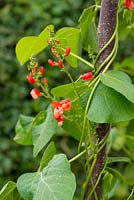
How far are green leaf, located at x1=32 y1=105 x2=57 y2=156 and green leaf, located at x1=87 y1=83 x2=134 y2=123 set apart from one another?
10 cm

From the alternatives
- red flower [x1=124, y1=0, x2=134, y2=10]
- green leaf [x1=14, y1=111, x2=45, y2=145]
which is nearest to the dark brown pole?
red flower [x1=124, y1=0, x2=134, y2=10]

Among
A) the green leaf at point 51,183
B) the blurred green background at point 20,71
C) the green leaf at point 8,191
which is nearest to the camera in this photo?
the green leaf at point 51,183

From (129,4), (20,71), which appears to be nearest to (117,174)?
(129,4)

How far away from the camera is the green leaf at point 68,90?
0.86 m

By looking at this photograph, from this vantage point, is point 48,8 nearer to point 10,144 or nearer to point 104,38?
point 10,144

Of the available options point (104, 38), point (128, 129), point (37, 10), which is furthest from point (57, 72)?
point (104, 38)

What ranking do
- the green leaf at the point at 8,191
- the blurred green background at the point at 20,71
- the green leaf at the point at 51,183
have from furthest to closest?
the blurred green background at the point at 20,71 < the green leaf at the point at 8,191 < the green leaf at the point at 51,183

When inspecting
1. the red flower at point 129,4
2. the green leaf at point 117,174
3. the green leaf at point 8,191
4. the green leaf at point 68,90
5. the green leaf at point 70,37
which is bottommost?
the green leaf at point 117,174

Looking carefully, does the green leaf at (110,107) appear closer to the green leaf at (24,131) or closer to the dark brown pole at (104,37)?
the dark brown pole at (104,37)

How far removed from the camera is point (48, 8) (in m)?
3.08

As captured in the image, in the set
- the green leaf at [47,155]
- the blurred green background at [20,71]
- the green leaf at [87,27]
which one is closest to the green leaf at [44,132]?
the green leaf at [47,155]

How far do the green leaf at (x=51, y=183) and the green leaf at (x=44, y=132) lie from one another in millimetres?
77

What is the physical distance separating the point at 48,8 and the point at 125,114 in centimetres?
231

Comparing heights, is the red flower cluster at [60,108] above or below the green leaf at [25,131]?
above
